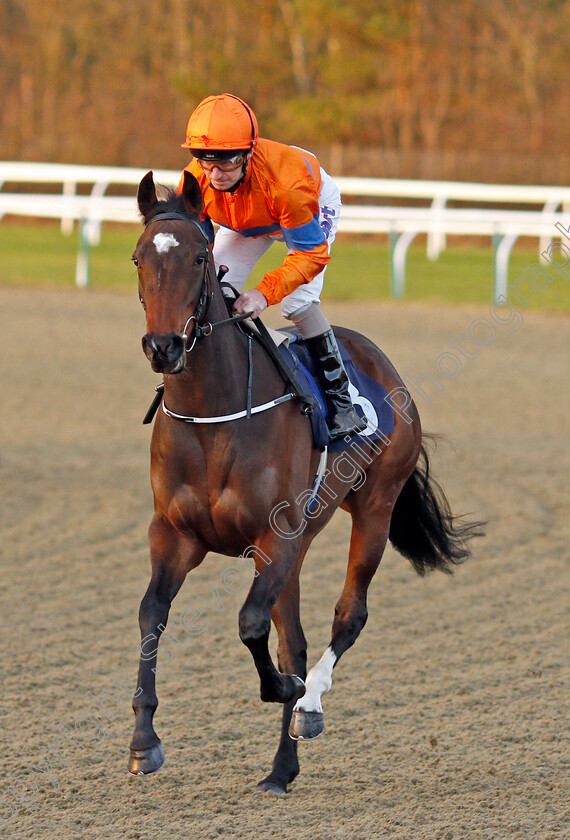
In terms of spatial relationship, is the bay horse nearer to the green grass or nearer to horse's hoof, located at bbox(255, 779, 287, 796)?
horse's hoof, located at bbox(255, 779, 287, 796)

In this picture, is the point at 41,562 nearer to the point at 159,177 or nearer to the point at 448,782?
the point at 448,782

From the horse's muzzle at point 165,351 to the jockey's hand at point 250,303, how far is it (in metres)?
0.46

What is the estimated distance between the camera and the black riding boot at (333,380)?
12.4 ft

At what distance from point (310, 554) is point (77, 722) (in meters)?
2.42

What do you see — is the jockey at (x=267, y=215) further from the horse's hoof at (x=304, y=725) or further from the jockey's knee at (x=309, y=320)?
the horse's hoof at (x=304, y=725)

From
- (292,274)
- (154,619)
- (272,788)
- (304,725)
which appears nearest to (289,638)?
(304,725)

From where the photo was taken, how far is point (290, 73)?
30891 mm

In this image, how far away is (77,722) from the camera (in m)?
3.86

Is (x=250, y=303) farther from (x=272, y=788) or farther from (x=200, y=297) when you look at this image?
(x=272, y=788)

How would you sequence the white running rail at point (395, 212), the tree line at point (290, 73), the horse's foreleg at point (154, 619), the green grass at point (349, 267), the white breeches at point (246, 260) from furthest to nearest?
1. the tree line at point (290, 73)
2. the green grass at point (349, 267)
3. the white running rail at point (395, 212)
4. the white breeches at point (246, 260)
5. the horse's foreleg at point (154, 619)

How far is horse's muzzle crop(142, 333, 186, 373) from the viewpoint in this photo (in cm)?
278

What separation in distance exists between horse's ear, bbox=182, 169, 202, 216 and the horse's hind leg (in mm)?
1504

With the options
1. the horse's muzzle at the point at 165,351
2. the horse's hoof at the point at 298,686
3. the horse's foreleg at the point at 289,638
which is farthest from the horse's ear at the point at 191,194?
the horse's hoof at the point at 298,686

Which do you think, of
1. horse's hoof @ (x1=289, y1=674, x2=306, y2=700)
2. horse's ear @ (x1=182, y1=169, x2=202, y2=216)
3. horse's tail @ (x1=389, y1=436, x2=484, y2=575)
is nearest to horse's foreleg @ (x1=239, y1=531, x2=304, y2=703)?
horse's hoof @ (x1=289, y1=674, x2=306, y2=700)
